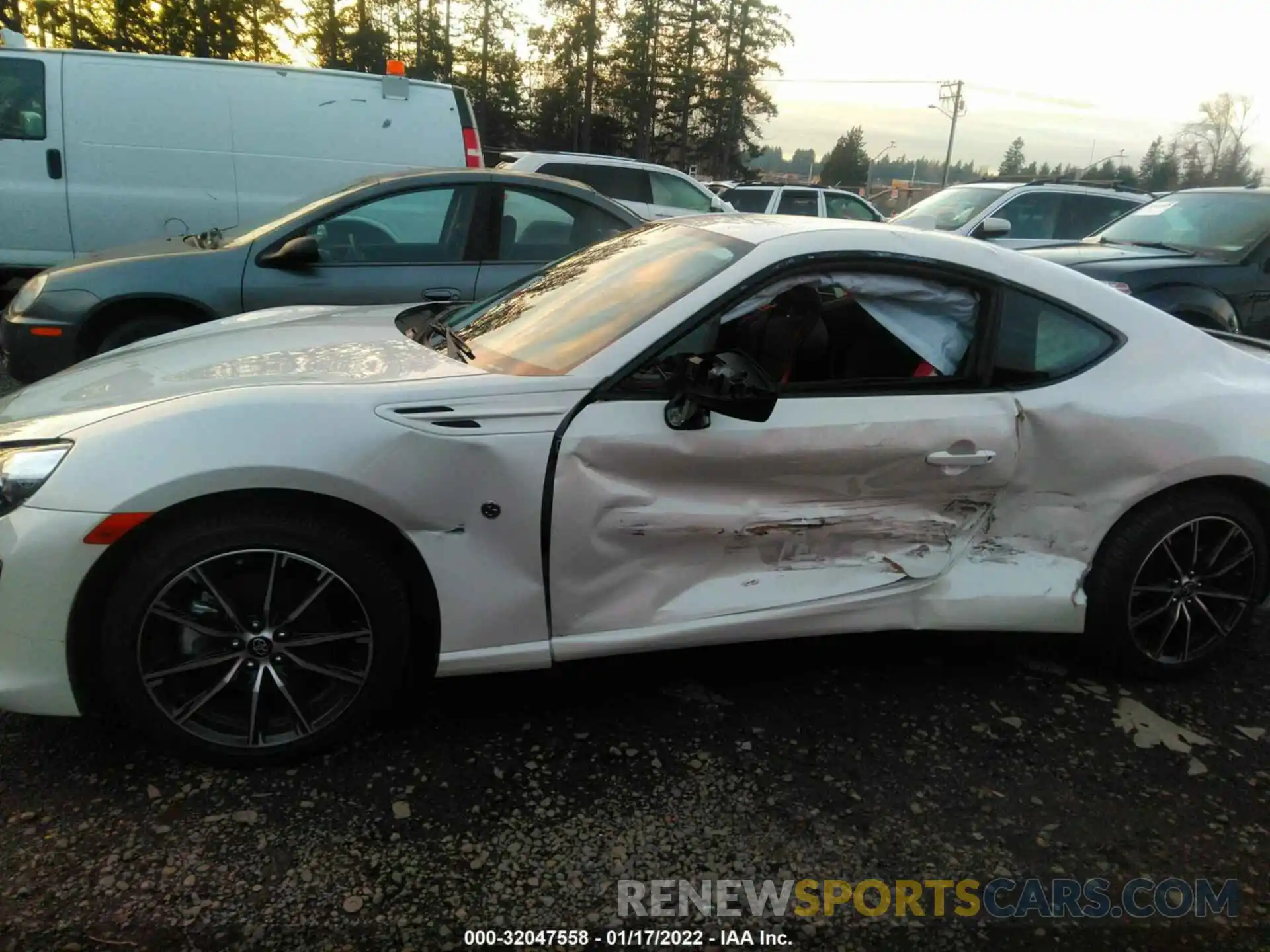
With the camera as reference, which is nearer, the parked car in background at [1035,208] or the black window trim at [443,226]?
the black window trim at [443,226]

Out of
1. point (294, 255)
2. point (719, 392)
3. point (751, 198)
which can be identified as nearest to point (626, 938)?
point (719, 392)

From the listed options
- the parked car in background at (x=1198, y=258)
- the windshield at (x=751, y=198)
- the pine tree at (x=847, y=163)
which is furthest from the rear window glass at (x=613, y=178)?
the pine tree at (x=847, y=163)

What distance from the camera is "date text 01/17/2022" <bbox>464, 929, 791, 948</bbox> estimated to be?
1.98 metres

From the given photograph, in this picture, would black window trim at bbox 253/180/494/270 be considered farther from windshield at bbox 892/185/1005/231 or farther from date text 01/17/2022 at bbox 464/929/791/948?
windshield at bbox 892/185/1005/231

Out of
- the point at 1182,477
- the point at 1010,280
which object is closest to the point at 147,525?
the point at 1010,280

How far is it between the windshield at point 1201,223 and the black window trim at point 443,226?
5417mm

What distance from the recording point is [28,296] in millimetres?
4965

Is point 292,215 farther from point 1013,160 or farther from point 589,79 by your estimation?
point 1013,160

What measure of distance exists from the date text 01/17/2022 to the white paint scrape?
1534 millimetres

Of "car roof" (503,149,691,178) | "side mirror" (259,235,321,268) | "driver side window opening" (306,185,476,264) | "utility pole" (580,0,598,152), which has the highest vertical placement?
"utility pole" (580,0,598,152)

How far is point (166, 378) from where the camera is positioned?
2.62 metres

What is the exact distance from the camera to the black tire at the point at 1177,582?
2.97 metres

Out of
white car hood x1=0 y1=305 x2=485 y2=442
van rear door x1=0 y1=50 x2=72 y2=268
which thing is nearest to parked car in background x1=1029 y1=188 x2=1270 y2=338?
white car hood x1=0 y1=305 x2=485 y2=442

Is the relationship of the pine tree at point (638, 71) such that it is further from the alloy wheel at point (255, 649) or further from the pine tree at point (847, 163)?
the alloy wheel at point (255, 649)
